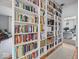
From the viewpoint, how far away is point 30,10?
2721 millimetres

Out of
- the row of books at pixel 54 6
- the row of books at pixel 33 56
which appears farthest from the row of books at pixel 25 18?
the row of books at pixel 54 6

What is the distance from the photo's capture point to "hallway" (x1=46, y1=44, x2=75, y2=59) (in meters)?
3.47

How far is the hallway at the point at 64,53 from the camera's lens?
3469 mm

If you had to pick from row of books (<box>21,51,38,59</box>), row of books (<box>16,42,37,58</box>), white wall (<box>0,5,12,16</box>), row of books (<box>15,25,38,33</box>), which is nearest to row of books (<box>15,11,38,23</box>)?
row of books (<box>15,25,38,33</box>)

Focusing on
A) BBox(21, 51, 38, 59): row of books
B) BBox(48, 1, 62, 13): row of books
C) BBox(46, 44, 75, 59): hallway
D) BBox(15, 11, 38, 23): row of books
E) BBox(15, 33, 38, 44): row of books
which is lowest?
BBox(46, 44, 75, 59): hallway

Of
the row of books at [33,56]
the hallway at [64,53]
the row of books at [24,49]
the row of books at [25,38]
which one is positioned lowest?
the hallway at [64,53]

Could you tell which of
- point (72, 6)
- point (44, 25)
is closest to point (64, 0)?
point (72, 6)

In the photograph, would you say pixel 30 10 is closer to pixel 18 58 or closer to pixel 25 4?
pixel 25 4

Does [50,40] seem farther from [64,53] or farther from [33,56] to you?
[33,56]

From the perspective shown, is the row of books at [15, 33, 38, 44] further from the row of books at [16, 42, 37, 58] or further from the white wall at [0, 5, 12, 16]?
the white wall at [0, 5, 12, 16]

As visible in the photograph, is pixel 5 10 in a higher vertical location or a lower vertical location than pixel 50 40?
higher

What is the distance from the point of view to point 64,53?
150 inches

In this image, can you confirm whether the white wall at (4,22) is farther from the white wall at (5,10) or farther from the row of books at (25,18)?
the row of books at (25,18)

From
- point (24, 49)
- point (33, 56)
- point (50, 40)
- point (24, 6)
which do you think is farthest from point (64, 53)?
point (24, 6)
